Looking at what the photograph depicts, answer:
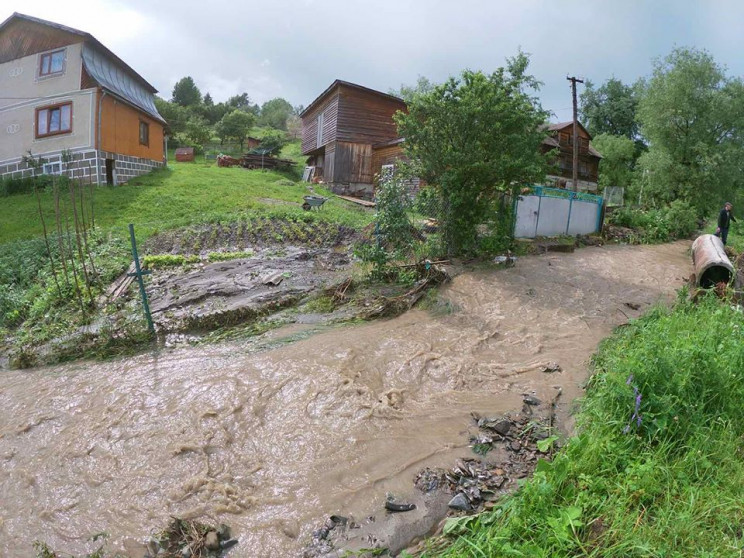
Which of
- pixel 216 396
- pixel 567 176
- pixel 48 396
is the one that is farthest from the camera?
pixel 567 176

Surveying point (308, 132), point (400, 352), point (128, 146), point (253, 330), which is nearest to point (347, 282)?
point (253, 330)

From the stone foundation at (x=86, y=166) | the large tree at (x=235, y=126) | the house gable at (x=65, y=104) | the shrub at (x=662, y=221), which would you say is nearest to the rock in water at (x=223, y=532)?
the shrub at (x=662, y=221)

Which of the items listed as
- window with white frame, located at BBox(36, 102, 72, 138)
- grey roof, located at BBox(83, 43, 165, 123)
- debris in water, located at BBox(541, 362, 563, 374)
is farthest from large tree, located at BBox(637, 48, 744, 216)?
window with white frame, located at BBox(36, 102, 72, 138)

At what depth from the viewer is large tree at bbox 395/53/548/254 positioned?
396 inches

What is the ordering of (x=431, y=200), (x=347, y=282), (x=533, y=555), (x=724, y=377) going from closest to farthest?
(x=533, y=555), (x=724, y=377), (x=347, y=282), (x=431, y=200)

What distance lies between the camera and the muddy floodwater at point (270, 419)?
3.77 metres

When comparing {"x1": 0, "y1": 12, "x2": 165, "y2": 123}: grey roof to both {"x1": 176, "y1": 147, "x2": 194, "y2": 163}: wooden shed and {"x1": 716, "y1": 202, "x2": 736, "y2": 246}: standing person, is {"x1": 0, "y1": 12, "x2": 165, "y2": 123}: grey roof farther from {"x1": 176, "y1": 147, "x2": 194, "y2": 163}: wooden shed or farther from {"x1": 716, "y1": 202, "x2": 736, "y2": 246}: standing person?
{"x1": 716, "y1": 202, "x2": 736, "y2": 246}: standing person

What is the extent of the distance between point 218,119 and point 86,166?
121 ft

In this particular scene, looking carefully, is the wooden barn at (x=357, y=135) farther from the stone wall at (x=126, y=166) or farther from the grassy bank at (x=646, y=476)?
the grassy bank at (x=646, y=476)

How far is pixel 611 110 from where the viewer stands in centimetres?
4741

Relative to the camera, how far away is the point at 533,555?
2756 mm

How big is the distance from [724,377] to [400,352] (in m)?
3.91

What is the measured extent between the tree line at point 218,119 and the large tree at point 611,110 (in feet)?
110

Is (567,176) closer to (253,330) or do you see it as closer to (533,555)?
(253,330)
